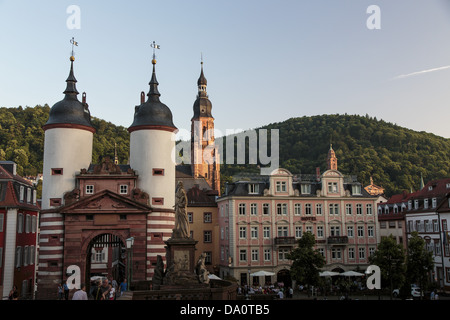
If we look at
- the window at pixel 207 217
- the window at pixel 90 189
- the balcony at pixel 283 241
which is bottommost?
the balcony at pixel 283 241

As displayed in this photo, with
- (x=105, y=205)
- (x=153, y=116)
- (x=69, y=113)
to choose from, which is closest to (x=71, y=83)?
(x=69, y=113)

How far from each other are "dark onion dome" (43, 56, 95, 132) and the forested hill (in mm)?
54582

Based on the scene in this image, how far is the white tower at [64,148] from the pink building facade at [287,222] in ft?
59.2

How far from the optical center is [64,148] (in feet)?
143

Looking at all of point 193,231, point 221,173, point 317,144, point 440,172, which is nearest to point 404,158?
point 440,172

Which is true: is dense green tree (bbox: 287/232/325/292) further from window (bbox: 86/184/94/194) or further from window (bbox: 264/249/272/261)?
window (bbox: 86/184/94/194)

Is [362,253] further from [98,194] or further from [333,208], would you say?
[98,194]

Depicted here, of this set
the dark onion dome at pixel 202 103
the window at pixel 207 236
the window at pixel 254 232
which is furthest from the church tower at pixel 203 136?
the window at pixel 254 232

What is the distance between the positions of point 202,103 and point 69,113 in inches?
2985

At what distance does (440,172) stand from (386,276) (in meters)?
76.7

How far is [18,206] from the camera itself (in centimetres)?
4088

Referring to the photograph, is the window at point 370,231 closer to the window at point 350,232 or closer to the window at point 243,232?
the window at point 350,232

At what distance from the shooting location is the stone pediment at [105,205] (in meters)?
41.4

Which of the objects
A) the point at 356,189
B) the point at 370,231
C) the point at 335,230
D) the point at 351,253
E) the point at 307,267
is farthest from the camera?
the point at 356,189
